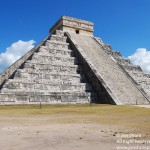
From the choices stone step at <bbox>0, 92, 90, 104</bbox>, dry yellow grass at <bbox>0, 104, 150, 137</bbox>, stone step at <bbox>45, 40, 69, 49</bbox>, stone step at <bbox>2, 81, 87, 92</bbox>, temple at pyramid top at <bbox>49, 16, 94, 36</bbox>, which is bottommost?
dry yellow grass at <bbox>0, 104, 150, 137</bbox>

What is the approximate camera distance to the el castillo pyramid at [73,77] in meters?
20.5

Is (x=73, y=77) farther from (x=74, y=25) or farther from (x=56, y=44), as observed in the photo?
(x=74, y=25)

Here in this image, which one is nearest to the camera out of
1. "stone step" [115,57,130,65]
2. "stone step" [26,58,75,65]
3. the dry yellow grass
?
the dry yellow grass

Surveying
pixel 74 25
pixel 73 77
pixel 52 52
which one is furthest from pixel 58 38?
pixel 73 77

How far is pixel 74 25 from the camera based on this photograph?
109 feet

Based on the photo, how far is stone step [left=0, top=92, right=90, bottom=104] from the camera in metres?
19.1

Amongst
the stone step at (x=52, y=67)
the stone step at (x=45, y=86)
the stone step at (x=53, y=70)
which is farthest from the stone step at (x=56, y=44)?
the stone step at (x=45, y=86)

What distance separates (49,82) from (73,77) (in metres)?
3.01

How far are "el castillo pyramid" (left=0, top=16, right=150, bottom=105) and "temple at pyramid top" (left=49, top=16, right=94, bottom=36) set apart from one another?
5.79 feet

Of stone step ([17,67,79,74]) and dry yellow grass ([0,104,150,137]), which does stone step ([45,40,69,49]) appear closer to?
stone step ([17,67,79,74])

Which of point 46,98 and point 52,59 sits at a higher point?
point 52,59

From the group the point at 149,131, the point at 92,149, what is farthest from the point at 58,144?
the point at 149,131

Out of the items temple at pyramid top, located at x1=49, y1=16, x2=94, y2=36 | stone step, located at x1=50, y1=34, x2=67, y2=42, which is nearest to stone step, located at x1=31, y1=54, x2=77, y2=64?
stone step, located at x1=50, y1=34, x2=67, y2=42

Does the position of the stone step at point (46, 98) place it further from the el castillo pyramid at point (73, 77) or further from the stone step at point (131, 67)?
the stone step at point (131, 67)
